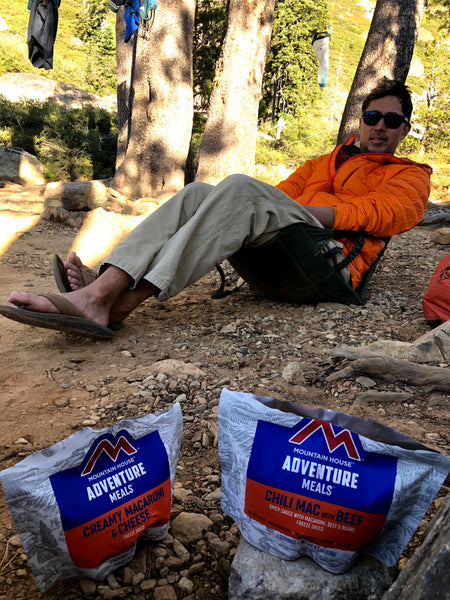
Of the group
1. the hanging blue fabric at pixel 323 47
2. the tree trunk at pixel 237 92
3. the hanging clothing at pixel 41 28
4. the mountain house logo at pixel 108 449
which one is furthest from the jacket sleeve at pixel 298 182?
the hanging blue fabric at pixel 323 47

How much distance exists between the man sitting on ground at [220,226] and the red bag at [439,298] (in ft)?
1.07

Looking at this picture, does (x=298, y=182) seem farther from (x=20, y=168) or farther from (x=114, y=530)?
(x=20, y=168)

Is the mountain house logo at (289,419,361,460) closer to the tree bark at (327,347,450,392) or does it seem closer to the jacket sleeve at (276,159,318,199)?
the tree bark at (327,347,450,392)

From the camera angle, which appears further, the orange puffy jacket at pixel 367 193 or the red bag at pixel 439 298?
the orange puffy jacket at pixel 367 193

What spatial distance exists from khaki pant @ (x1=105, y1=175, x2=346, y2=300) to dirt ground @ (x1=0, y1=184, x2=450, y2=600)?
14.9 inches

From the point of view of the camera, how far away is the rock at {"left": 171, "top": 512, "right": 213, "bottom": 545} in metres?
1.19

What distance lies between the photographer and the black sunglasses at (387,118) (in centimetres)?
282

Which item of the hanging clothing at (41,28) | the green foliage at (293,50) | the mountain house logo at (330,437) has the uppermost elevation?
the green foliage at (293,50)

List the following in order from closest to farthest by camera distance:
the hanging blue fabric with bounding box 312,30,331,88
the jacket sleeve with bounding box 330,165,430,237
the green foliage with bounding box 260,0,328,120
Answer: the jacket sleeve with bounding box 330,165,430,237 → the hanging blue fabric with bounding box 312,30,331,88 → the green foliage with bounding box 260,0,328,120

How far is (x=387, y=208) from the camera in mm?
2553

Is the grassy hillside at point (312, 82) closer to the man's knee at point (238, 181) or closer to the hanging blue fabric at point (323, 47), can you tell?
the hanging blue fabric at point (323, 47)

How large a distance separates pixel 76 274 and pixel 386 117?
192cm

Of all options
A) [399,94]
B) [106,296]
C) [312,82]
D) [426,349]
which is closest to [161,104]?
[399,94]

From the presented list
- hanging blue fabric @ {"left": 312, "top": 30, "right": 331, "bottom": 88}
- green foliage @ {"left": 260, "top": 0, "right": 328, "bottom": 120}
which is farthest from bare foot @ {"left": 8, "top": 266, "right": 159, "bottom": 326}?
green foliage @ {"left": 260, "top": 0, "right": 328, "bottom": 120}
